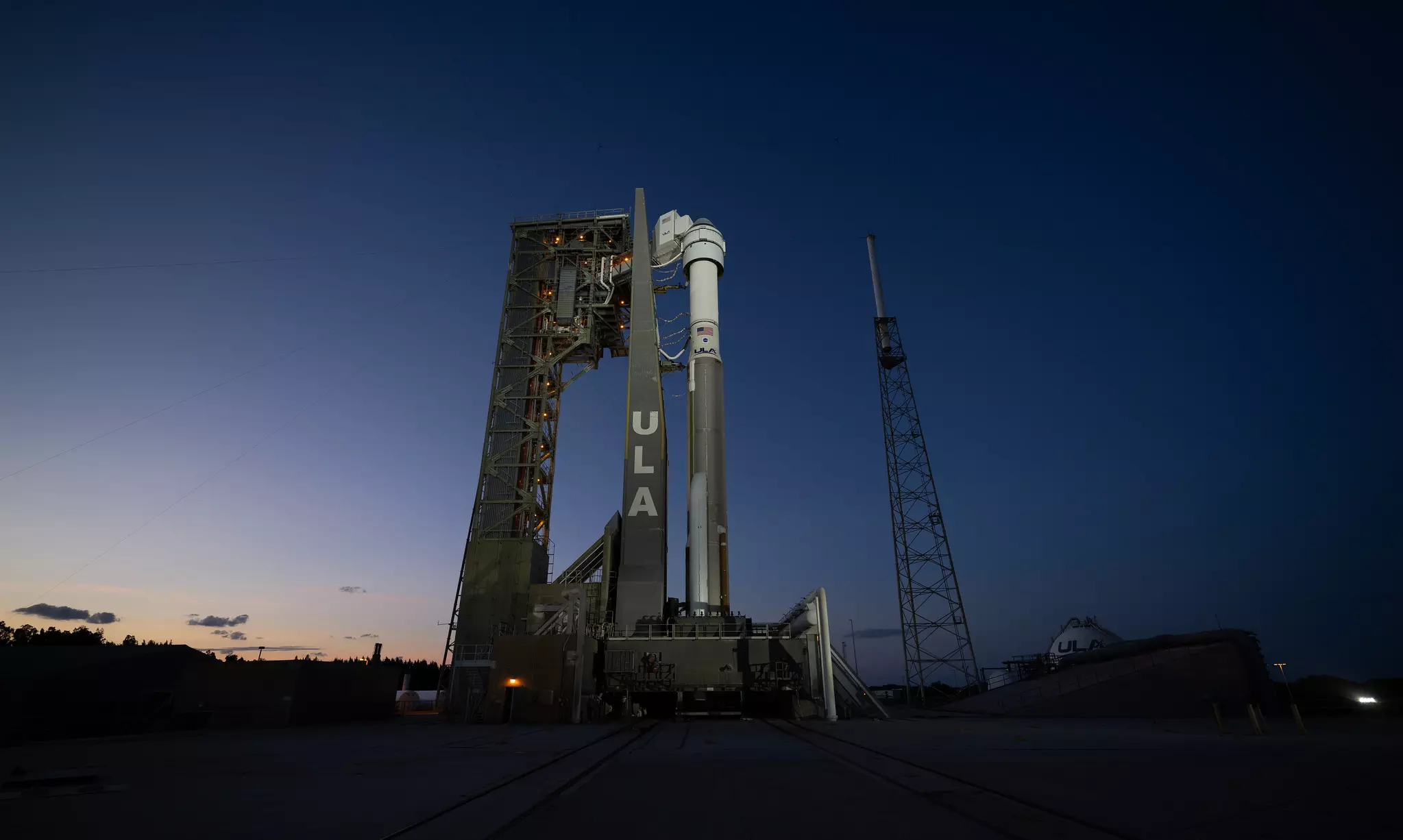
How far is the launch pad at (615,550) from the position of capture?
25234mm

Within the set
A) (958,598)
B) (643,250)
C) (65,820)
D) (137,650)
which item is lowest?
(65,820)

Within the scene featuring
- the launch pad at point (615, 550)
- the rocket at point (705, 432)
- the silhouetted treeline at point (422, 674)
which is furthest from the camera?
the silhouetted treeline at point (422, 674)

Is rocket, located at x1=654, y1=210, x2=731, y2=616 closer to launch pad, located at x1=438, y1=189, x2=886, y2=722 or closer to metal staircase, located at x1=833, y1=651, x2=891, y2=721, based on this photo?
launch pad, located at x1=438, y1=189, x2=886, y2=722

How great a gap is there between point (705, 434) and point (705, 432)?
0.12 meters

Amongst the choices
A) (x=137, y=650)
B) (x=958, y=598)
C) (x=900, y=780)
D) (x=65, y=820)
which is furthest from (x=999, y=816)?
(x=958, y=598)

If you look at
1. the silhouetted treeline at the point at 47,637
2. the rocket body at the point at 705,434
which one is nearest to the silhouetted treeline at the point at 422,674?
the silhouetted treeline at the point at 47,637

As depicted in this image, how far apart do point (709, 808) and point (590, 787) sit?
2.13 meters

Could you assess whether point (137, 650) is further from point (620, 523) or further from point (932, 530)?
point (932, 530)

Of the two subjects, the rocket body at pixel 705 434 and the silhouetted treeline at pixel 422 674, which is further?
the silhouetted treeline at pixel 422 674

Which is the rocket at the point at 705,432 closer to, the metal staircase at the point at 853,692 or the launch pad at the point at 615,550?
the launch pad at the point at 615,550

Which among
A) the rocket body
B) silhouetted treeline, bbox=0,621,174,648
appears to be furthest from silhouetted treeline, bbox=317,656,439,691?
the rocket body

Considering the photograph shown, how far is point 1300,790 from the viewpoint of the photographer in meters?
7.09

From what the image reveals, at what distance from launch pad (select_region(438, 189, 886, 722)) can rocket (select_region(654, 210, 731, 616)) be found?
9 centimetres

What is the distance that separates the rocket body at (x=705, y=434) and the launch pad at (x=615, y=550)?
90 millimetres
